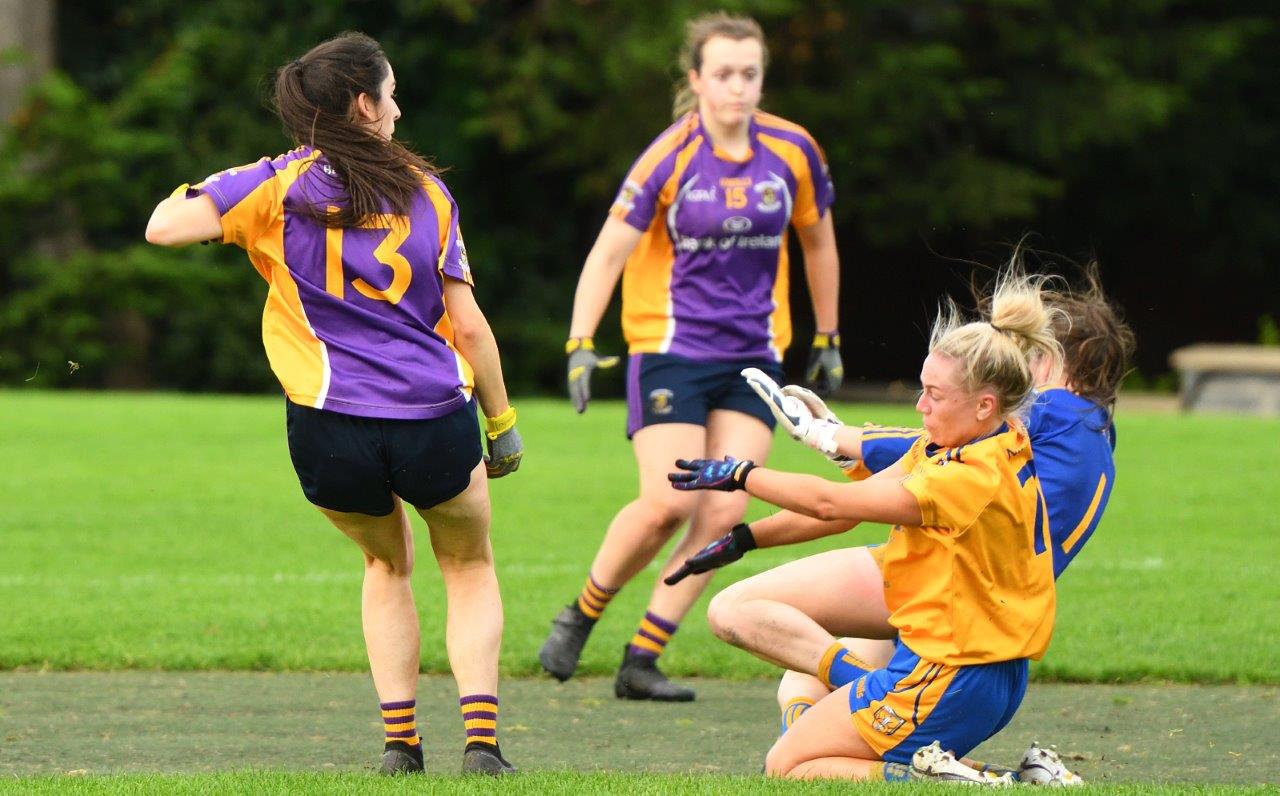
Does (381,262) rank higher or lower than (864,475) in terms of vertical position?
higher

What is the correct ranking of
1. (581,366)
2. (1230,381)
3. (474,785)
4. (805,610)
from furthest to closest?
(1230,381) < (581,366) < (805,610) < (474,785)

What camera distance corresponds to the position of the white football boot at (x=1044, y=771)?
4504 mm

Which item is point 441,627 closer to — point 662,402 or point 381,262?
point 662,402

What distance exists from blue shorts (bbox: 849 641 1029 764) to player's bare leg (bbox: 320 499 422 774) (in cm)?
114

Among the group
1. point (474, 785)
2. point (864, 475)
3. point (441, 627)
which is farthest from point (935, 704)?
point (441, 627)

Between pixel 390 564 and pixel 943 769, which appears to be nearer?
pixel 943 769

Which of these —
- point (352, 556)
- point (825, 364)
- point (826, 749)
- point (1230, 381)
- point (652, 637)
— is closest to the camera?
point (826, 749)

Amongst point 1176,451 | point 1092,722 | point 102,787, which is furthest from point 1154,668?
point 1176,451

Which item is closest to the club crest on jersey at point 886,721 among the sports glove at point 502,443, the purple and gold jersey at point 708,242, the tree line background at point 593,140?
the sports glove at point 502,443

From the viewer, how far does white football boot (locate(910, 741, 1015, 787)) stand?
4461 mm

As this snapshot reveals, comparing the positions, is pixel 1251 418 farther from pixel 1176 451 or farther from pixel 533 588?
pixel 533 588

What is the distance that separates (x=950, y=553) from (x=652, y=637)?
6.95ft

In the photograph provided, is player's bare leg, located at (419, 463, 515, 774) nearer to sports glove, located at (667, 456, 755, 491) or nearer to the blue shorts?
sports glove, located at (667, 456, 755, 491)

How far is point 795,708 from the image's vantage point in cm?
501
